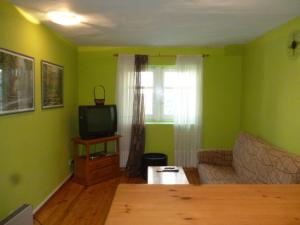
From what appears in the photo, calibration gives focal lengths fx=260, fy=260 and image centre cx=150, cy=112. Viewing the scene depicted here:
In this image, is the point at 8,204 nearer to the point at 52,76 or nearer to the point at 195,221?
the point at 52,76

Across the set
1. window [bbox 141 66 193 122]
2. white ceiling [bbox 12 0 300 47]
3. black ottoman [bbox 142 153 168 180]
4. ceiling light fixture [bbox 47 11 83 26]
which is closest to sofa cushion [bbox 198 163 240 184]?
black ottoman [bbox 142 153 168 180]

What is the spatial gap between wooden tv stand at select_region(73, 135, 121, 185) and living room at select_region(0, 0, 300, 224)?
0.16 m

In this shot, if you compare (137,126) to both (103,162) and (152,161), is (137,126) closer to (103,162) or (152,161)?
(152,161)

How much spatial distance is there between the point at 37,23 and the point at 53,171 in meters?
1.94

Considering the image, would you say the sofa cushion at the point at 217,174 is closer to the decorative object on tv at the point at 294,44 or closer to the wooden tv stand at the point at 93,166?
the wooden tv stand at the point at 93,166

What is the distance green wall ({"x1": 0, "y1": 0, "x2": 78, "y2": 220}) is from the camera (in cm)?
237

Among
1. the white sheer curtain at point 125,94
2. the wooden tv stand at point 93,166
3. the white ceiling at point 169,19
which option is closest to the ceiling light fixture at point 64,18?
the white ceiling at point 169,19

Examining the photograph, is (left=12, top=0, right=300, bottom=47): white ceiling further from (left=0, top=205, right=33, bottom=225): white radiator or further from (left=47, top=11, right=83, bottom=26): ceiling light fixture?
(left=0, top=205, right=33, bottom=225): white radiator

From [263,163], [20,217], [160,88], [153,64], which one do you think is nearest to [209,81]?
[160,88]

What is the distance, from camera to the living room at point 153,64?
2543 mm

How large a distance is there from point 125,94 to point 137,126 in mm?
615

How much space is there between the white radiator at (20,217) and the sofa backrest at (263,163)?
2309mm

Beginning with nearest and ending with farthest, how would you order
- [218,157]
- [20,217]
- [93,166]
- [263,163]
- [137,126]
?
[20,217]
[263,163]
[218,157]
[93,166]
[137,126]

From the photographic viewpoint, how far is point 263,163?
280 centimetres
